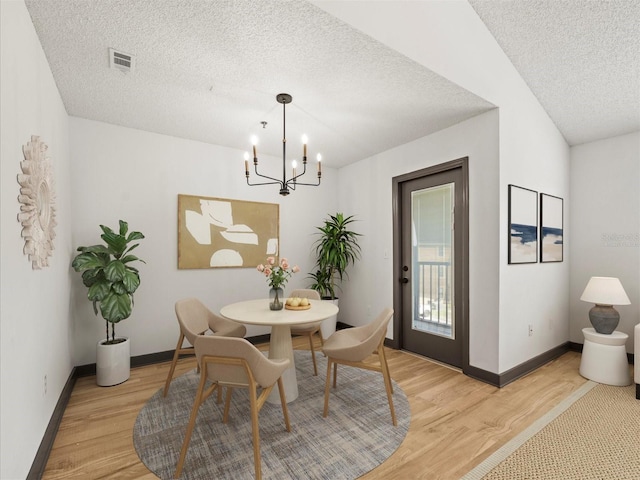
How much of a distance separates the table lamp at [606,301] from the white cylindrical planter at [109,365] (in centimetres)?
470

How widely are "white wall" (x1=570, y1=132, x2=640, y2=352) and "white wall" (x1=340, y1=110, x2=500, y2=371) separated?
186 cm

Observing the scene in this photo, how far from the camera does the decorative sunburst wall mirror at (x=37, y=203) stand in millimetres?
1628

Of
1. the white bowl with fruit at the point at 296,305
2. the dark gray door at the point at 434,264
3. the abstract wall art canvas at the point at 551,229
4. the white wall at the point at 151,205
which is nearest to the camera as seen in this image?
the white bowl with fruit at the point at 296,305

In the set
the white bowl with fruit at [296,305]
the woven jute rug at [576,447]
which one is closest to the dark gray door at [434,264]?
the woven jute rug at [576,447]

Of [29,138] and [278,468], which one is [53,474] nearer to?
[278,468]

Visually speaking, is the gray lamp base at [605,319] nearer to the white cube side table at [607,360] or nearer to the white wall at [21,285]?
the white cube side table at [607,360]

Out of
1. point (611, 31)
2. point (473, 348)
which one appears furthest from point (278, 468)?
point (611, 31)

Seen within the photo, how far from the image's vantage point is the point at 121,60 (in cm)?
223

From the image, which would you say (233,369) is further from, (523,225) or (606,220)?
(606,220)

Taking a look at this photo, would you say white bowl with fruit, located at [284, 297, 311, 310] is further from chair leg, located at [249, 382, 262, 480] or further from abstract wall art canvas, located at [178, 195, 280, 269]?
abstract wall art canvas, located at [178, 195, 280, 269]

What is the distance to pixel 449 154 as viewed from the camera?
3396 millimetres

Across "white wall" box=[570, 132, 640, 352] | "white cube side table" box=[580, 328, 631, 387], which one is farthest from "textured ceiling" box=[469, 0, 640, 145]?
"white cube side table" box=[580, 328, 631, 387]

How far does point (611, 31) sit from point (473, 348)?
292cm

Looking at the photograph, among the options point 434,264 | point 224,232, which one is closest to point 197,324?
point 224,232
